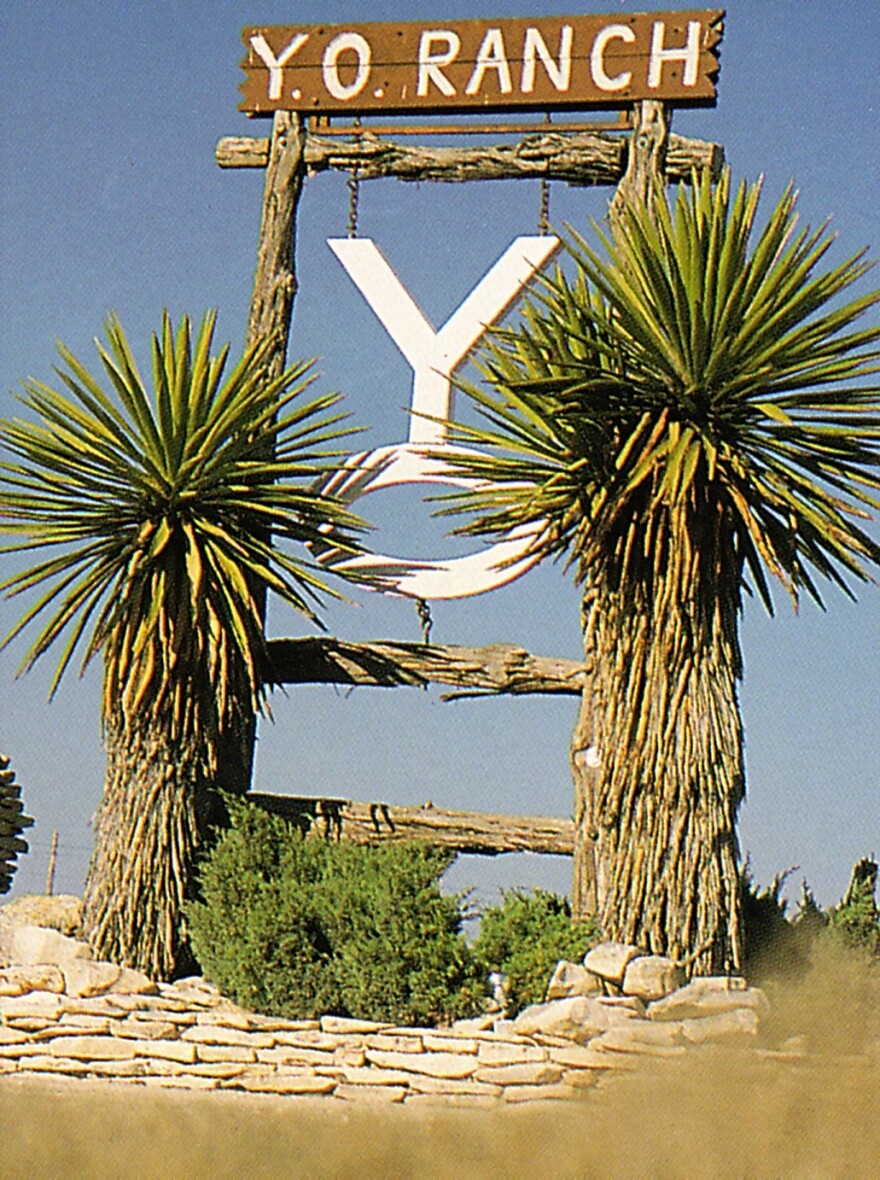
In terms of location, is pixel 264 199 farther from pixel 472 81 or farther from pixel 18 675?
pixel 18 675

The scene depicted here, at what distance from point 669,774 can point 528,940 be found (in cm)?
129

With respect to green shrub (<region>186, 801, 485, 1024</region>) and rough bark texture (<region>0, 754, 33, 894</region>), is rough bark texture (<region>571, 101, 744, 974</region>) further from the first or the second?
rough bark texture (<region>0, 754, 33, 894</region>)

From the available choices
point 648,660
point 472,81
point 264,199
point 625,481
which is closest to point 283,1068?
point 648,660

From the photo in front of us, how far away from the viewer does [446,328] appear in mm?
12461

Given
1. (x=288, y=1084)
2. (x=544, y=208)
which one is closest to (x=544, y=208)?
(x=544, y=208)

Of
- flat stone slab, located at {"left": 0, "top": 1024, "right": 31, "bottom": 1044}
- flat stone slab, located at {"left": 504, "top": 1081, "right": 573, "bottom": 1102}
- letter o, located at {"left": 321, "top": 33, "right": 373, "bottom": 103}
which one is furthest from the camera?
letter o, located at {"left": 321, "top": 33, "right": 373, "bottom": 103}

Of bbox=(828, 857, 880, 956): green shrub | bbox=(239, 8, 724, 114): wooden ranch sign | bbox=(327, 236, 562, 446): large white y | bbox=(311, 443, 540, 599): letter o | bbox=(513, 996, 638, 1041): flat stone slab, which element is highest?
bbox=(239, 8, 724, 114): wooden ranch sign

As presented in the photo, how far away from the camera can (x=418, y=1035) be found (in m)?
9.38

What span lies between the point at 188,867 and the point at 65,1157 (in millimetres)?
4107

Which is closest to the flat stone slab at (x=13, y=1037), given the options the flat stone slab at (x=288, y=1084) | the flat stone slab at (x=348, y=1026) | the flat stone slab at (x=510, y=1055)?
the flat stone slab at (x=288, y=1084)

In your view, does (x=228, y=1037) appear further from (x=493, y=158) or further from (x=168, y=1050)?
(x=493, y=158)

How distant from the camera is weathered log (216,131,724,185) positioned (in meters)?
12.1

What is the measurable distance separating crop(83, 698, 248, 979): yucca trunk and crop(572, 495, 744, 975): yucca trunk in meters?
2.60

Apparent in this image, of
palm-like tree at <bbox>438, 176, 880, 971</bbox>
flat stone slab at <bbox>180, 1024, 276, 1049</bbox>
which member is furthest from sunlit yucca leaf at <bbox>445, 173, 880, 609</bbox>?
flat stone slab at <bbox>180, 1024, 276, 1049</bbox>
